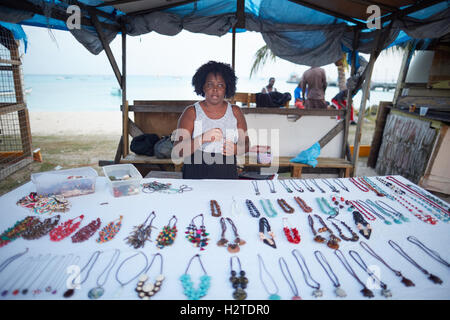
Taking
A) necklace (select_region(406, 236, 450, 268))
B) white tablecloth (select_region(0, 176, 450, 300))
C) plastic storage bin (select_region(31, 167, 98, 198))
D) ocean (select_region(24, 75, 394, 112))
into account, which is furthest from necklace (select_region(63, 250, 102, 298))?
ocean (select_region(24, 75, 394, 112))

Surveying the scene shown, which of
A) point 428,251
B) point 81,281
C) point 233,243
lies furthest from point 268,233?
point 81,281

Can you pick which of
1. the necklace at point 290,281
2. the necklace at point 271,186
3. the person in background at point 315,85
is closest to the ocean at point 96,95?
the person in background at point 315,85

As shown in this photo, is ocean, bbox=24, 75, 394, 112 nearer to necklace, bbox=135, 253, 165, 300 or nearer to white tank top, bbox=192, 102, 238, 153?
white tank top, bbox=192, 102, 238, 153

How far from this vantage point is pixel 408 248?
1.67 metres

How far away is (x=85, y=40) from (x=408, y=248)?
5316 millimetres

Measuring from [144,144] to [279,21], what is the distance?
354 centimetres

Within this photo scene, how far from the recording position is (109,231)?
5.77 feet

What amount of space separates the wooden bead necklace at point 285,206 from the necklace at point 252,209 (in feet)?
0.75

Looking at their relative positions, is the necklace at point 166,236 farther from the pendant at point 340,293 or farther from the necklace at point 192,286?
the pendant at point 340,293

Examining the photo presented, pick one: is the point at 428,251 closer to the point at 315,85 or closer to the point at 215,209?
the point at 215,209

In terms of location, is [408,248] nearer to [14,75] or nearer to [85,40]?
[85,40]

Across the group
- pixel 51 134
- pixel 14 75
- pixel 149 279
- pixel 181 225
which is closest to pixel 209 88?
pixel 181 225

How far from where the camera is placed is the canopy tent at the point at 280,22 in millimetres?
4039

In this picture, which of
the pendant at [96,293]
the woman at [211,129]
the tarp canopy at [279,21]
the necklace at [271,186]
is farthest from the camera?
the tarp canopy at [279,21]
